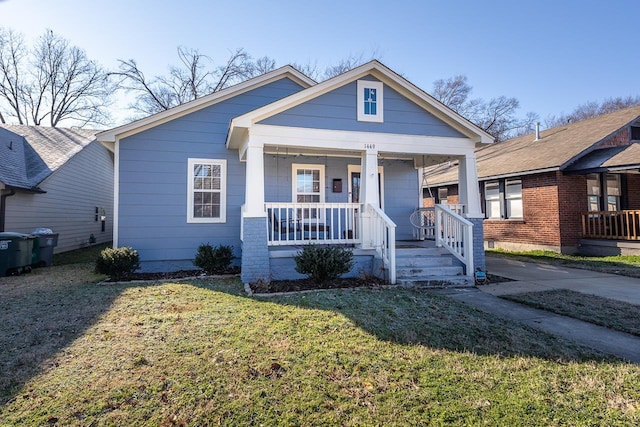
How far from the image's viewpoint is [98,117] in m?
27.5

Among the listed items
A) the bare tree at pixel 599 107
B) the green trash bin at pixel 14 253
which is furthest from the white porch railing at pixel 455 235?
the bare tree at pixel 599 107

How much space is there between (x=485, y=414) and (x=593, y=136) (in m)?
14.8

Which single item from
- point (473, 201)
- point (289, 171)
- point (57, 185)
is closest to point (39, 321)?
point (289, 171)

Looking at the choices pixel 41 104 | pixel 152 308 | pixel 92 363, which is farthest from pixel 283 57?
pixel 92 363

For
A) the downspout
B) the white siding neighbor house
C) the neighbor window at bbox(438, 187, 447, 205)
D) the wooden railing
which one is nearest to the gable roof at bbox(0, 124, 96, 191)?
the white siding neighbor house

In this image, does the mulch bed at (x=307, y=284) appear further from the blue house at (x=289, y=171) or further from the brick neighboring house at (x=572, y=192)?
the brick neighboring house at (x=572, y=192)

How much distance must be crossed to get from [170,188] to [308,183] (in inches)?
146

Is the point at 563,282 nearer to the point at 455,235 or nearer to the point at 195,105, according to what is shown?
the point at 455,235

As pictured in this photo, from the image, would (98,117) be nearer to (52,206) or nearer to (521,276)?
(52,206)

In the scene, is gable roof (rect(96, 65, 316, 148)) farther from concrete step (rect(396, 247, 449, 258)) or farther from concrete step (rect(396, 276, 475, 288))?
concrete step (rect(396, 276, 475, 288))

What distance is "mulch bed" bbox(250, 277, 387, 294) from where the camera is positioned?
20.6 ft

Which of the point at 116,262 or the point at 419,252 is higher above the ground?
the point at 419,252

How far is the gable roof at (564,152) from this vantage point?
1168 cm

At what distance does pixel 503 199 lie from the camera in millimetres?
14047
